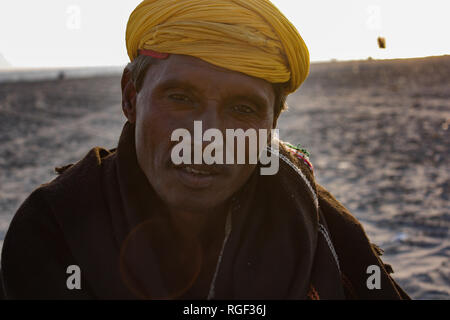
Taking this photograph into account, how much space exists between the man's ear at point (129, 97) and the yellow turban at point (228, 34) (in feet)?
0.53

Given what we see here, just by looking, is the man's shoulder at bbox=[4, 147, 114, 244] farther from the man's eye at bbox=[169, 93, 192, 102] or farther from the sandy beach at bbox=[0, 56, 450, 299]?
the sandy beach at bbox=[0, 56, 450, 299]

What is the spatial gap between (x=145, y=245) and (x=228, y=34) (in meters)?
0.85

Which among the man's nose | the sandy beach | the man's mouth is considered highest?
the man's nose

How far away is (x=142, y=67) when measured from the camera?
5.55ft

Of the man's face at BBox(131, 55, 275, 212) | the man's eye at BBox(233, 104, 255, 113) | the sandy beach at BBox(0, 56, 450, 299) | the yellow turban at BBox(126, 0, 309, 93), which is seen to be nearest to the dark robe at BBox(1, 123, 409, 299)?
the man's face at BBox(131, 55, 275, 212)

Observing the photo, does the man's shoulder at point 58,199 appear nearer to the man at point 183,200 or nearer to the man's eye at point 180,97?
the man at point 183,200

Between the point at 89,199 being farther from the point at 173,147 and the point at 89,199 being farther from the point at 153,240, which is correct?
the point at 173,147

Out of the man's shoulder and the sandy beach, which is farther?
the sandy beach

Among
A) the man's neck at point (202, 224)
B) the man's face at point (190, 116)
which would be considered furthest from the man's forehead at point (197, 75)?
the man's neck at point (202, 224)

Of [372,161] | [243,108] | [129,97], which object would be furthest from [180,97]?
[372,161]

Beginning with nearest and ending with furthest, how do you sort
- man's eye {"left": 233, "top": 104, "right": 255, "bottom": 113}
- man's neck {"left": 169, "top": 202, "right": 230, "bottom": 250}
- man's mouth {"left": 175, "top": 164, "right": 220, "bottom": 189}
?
man's mouth {"left": 175, "top": 164, "right": 220, "bottom": 189} → man's eye {"left": 233, "top": 104, "right": 255, "bottom": 113} → man's neck {"left": 169, "top": 202, "right": 230, "bottom": 250}

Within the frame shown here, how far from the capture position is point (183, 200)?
155cm

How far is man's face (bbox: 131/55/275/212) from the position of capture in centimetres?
154

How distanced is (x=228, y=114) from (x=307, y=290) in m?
0.77
